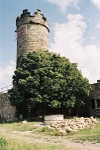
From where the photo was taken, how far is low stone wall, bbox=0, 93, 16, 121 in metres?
26.2

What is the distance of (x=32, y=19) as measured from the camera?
2864 centimetres

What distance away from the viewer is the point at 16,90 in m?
21.0

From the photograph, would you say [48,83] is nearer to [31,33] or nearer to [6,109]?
[6,109]

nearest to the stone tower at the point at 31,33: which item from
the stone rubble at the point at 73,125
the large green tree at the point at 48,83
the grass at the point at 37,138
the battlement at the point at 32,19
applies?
the battlement at the point at 32,19

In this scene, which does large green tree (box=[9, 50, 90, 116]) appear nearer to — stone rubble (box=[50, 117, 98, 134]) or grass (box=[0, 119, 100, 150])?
stone rubble (box=[50, 117, 98, 134])

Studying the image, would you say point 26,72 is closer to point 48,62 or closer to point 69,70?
point 48,62

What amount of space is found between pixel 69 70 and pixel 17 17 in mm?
12414

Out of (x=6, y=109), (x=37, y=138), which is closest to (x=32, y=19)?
(x=6, y=109)

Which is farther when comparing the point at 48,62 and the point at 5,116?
the point at 5,116

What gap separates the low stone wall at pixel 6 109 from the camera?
2616 cm

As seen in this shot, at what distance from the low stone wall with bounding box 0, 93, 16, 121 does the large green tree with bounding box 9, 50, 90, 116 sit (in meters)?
4.79

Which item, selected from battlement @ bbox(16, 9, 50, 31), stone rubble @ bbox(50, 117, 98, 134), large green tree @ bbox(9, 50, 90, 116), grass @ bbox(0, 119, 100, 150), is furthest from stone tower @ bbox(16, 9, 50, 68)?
stone rubble @ bbox(50, 117, 98, 134)

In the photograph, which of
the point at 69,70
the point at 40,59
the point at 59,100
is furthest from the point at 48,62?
the point at 59,100

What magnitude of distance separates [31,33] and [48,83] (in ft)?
33.5
